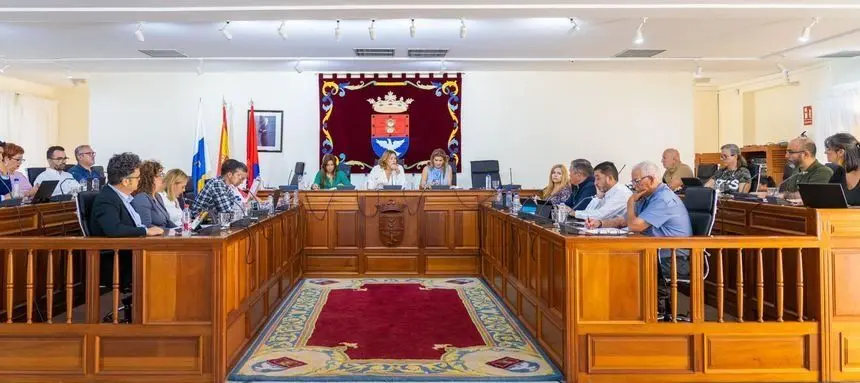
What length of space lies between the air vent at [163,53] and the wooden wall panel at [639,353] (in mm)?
7173

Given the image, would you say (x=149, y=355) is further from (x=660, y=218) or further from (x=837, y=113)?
(x=837, y=113)

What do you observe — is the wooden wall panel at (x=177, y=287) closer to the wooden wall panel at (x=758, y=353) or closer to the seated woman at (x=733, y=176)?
the wooden wall panel at (x=758, y=353)

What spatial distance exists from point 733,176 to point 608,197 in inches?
75.1

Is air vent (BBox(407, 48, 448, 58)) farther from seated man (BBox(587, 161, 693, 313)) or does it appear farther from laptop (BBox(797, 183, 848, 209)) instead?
laptop (BBox(797, 183, 848, 209))

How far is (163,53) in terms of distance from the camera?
8641mm

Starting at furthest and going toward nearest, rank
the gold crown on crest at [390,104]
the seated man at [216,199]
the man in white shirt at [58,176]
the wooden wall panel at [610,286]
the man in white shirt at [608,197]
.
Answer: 1. the gold crown on crest at [390,104]
2. the man in white shirt at [58,176]
3. the seated man at [216,199]
4. the man in white shirt at [608,197]
5. the wooden wall panel at [610,286]

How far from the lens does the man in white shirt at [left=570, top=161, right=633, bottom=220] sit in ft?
16.1

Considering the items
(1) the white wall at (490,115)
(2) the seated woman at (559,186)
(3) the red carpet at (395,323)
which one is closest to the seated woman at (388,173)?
(1) the white wall at (490,115)

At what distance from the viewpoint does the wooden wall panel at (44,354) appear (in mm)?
3471

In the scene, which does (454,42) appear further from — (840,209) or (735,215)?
(840,209)

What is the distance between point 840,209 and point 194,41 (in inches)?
280

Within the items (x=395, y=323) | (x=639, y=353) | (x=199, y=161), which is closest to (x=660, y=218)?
(x=639, y=353)

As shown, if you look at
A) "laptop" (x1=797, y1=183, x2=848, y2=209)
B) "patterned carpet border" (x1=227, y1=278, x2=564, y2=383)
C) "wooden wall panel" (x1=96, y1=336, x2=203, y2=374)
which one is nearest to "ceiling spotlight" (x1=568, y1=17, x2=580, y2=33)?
"patterned carpet border" (x1=227, y1=278, x2=564, y2=383)

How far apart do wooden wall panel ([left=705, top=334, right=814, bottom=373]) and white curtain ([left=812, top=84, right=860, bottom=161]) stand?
7118mm
